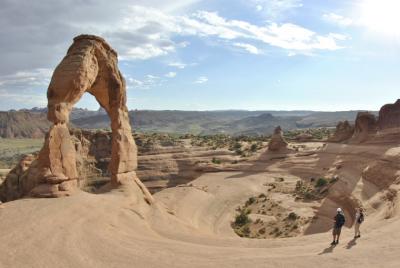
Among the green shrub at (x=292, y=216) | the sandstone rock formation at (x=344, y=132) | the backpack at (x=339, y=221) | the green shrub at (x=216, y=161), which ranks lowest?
the green shrub at (x=292, y=216)

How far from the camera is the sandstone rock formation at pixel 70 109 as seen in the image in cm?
1741

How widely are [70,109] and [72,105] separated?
22 cm

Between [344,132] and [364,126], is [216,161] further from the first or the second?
[364,126]

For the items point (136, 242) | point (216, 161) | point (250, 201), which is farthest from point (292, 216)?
point (216, 161)

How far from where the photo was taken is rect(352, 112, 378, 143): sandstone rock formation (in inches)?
1711

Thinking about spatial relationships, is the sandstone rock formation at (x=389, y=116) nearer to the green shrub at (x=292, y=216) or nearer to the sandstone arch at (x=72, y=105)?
the green shrub at (x=292, y=216)

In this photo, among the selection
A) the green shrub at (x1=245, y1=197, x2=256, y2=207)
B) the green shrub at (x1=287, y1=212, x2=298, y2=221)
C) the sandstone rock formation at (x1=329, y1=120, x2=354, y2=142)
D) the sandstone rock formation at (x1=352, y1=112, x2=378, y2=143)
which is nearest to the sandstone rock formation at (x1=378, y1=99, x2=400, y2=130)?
the sandstone rock formation at (x1=352, y1=112, x2=378, y2=143)

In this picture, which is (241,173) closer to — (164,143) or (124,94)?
(164,143)

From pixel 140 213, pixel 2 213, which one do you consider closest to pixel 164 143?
pixel 140 213

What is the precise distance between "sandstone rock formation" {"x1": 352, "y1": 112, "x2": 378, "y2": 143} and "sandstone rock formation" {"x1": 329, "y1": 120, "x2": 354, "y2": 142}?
123 inches

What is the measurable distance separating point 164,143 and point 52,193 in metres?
39.1

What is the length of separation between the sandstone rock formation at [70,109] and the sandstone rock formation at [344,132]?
3288 centimetres

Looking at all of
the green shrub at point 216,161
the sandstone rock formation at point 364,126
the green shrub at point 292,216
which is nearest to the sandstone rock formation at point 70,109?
the green shrub at point 292,216

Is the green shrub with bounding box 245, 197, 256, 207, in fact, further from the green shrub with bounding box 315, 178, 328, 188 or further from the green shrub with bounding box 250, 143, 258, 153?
the green shrub with bounding box 250, 143, 258, 153
